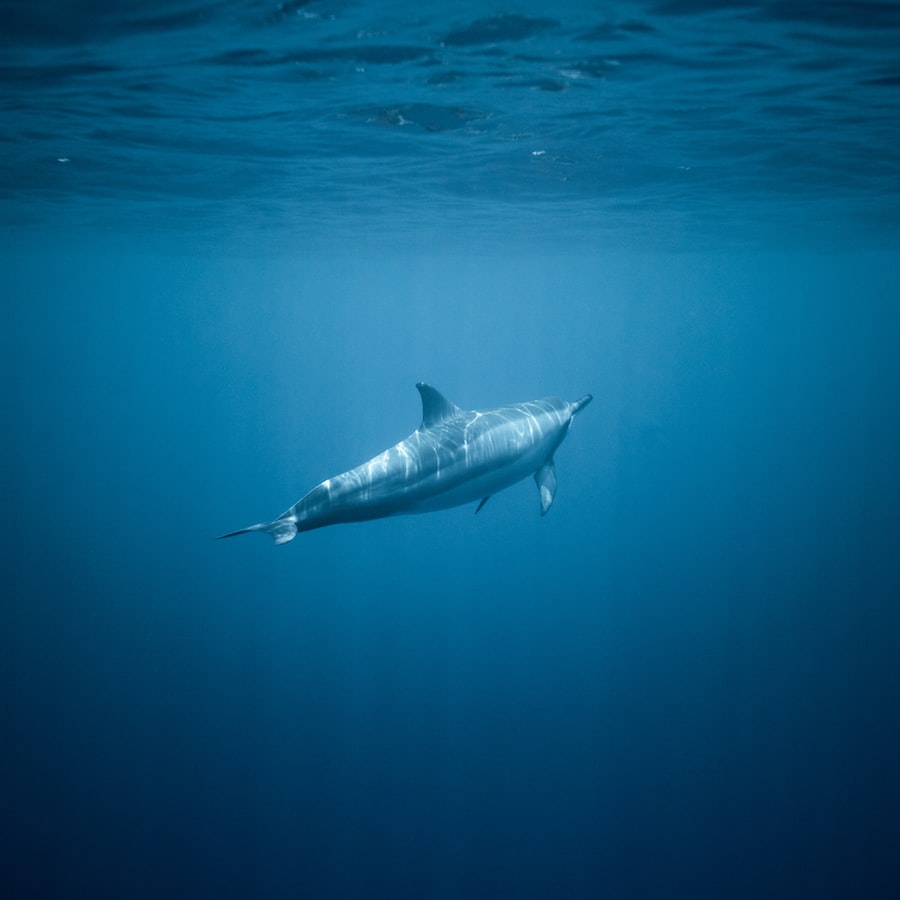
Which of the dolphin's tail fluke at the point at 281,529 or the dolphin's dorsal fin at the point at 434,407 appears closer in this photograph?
the dolphin's tail fluke at the point at 281,529

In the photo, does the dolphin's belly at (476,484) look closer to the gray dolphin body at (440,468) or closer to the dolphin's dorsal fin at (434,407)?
the gray dolphin body at (440,468)

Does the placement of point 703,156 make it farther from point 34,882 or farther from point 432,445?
point 34,882

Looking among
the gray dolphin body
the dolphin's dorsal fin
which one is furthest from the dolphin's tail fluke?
the dolphin's dorsal fin

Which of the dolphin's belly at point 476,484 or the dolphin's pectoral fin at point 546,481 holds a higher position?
the dolphin's belly at point 476,484

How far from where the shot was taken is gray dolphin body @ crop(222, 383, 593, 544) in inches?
317

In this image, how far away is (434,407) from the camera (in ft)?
31.6

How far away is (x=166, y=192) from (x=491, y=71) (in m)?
13.8

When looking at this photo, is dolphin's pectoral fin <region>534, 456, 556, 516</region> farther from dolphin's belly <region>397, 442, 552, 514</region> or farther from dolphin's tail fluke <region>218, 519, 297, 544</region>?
dolphin's tail fluke <region>218, 519, 297, 544</region>

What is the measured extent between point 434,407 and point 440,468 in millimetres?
1079

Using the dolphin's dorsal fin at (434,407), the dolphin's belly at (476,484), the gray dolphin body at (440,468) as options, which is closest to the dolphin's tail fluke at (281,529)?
the gray dolphin body at (440,468)

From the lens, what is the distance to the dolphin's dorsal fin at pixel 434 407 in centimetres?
946

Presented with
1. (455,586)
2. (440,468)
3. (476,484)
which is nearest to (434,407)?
(440,468)

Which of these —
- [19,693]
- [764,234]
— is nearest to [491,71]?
[19,693]

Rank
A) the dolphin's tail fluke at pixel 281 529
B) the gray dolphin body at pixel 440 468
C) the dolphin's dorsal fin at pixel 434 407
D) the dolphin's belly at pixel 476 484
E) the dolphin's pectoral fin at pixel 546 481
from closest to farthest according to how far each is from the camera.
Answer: the dolphin's tail fluke at pixel 281 529, the gray dolphin body at pixel 440 468, the dolphin's belly at pixel 476 484, the dolphin's dorsal fin at pixel 434 407, the dolphin's pectoral fin at pixel 546 481
